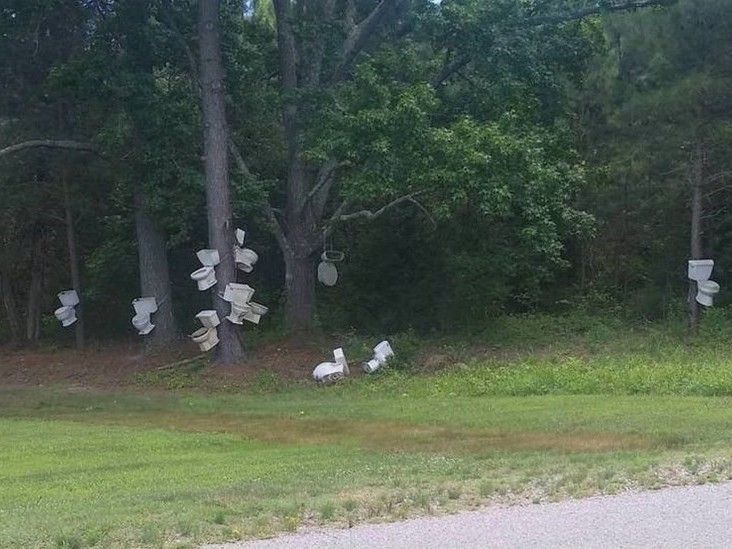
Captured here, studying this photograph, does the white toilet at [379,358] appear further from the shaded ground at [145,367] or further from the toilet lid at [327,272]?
the toilet lid at [327,272]

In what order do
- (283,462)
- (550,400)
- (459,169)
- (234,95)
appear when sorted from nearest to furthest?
(283,462) → (550,400) → (459,169) → (234,95)

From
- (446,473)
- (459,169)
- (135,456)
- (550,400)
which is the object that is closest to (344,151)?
(459,169)

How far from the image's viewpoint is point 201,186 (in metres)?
24.1

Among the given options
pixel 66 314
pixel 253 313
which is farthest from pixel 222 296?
pixel 66 314

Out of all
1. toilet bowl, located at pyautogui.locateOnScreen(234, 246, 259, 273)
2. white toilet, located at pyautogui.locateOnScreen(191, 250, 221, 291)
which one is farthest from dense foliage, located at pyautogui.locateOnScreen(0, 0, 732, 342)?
white toilet, located at pyautogui.locateOnScreen(191, 250, 221, 291)

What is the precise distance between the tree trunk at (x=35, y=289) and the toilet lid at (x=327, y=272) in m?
9.19

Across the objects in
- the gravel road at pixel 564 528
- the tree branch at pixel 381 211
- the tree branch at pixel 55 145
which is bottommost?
the gravel road at pixel 564 528

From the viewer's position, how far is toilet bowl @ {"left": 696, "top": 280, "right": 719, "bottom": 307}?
23297mm

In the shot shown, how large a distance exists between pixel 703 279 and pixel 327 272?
9514 millimetres

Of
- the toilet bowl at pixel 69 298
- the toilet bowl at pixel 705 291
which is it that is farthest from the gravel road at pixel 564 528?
the toilet bowl at pixel 69 298

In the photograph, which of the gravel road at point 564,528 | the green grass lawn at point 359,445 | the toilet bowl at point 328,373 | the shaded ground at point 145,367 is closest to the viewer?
the gravel road at point 564,528

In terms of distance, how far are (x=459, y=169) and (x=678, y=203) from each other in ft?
24.0

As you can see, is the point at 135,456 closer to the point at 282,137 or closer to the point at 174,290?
the point at 282,137

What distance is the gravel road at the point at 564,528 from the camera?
7562 millimetres
